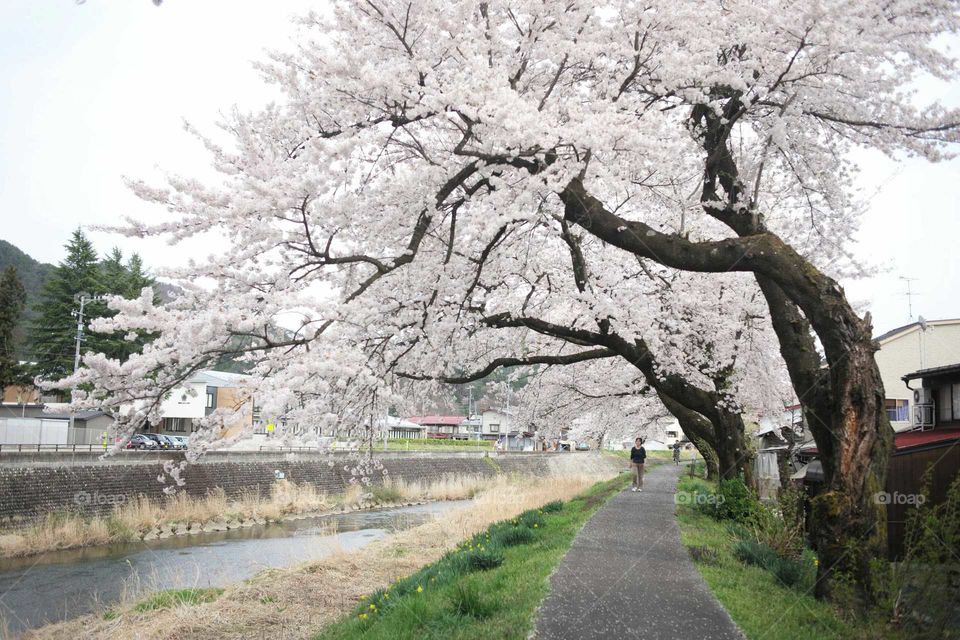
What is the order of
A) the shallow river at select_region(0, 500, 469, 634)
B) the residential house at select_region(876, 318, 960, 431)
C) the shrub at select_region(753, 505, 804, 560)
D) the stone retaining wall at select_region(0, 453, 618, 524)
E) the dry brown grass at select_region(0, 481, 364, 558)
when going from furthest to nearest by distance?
the residential house at select_region(876, 318, 960, 431) → the stone retaining wall at select_region(0, 453, 618, 524) → the dry brown grass at select_region(0, 481, 364, 558) → the shallow river at select_region(0, 500, 469, 634) → the shrub at select_region(753, 505, 804, 560)

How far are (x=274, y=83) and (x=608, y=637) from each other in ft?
22.7

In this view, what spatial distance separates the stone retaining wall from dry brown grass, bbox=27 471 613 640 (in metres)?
2.00

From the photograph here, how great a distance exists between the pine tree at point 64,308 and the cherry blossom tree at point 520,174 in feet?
124

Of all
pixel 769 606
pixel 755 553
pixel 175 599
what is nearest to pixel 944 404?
pixel 755 553

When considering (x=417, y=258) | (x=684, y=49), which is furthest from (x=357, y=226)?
(x=684, y=49)

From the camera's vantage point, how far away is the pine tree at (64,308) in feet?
132

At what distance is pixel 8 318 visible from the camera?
1390 inches

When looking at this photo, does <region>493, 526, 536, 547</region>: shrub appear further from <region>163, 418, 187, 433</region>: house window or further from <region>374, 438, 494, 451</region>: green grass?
<region>163, 418, 187, 433</region>: house window

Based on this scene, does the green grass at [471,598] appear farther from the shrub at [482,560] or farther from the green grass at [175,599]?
the green grass at [175,599]

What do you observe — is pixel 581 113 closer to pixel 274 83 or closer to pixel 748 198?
pixel 748 198

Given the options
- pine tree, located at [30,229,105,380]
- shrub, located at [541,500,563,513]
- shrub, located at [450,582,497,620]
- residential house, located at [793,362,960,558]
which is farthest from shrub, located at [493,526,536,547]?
pine tree, located at [30,229,105,380]

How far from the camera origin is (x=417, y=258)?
9211 millimetres

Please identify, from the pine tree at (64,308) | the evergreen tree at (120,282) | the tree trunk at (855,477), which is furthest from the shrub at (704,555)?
the pine tree at (64,308)

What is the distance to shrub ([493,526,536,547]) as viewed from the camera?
10.8 m
